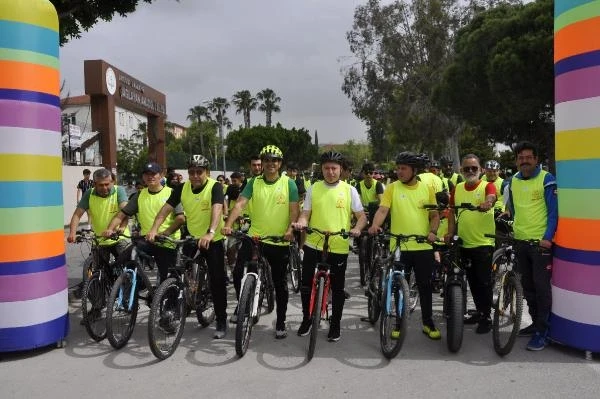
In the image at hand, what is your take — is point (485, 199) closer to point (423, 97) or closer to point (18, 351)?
point (18, 351)

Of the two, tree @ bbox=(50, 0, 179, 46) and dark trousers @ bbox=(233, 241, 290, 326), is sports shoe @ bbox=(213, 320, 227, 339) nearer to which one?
dark trousers @ bbox=(233, 241, 290, 326)

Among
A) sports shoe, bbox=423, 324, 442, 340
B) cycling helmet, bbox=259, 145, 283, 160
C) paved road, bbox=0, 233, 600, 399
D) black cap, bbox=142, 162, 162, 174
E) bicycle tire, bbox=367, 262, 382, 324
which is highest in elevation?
cycling helmet, bbox=259, 145, 283, 160

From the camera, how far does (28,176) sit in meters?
4.85

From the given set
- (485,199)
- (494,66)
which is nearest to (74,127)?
(494,66)

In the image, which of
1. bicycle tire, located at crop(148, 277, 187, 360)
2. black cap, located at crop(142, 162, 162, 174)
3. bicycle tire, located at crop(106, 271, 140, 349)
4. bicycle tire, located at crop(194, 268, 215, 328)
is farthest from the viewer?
black cap, located at crop(142, 162, 162, 174)

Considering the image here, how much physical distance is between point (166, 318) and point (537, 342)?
3.50 m

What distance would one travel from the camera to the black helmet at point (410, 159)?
5.14m

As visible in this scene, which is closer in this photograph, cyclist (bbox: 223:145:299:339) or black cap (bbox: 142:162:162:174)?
cyclist (bbox: 223:145:299:339)

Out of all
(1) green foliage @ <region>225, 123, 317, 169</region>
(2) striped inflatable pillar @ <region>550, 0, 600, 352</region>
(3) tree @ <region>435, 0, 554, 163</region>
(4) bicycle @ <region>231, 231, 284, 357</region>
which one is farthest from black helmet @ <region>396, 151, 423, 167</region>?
(1) green foliage @ <region>225, 123, 317, 169</region>

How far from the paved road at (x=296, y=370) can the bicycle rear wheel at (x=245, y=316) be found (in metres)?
0.13

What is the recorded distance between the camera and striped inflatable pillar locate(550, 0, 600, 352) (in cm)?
462

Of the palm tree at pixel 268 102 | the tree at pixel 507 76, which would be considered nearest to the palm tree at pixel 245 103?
the palm tree at pixel 268 102

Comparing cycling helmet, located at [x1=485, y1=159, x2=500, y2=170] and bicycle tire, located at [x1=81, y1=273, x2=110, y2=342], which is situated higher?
cycling helmet, located at [x1=485, y1=159, x2=500, y2=170]

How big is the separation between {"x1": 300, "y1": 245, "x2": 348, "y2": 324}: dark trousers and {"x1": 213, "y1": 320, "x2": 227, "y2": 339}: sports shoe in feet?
3.05
